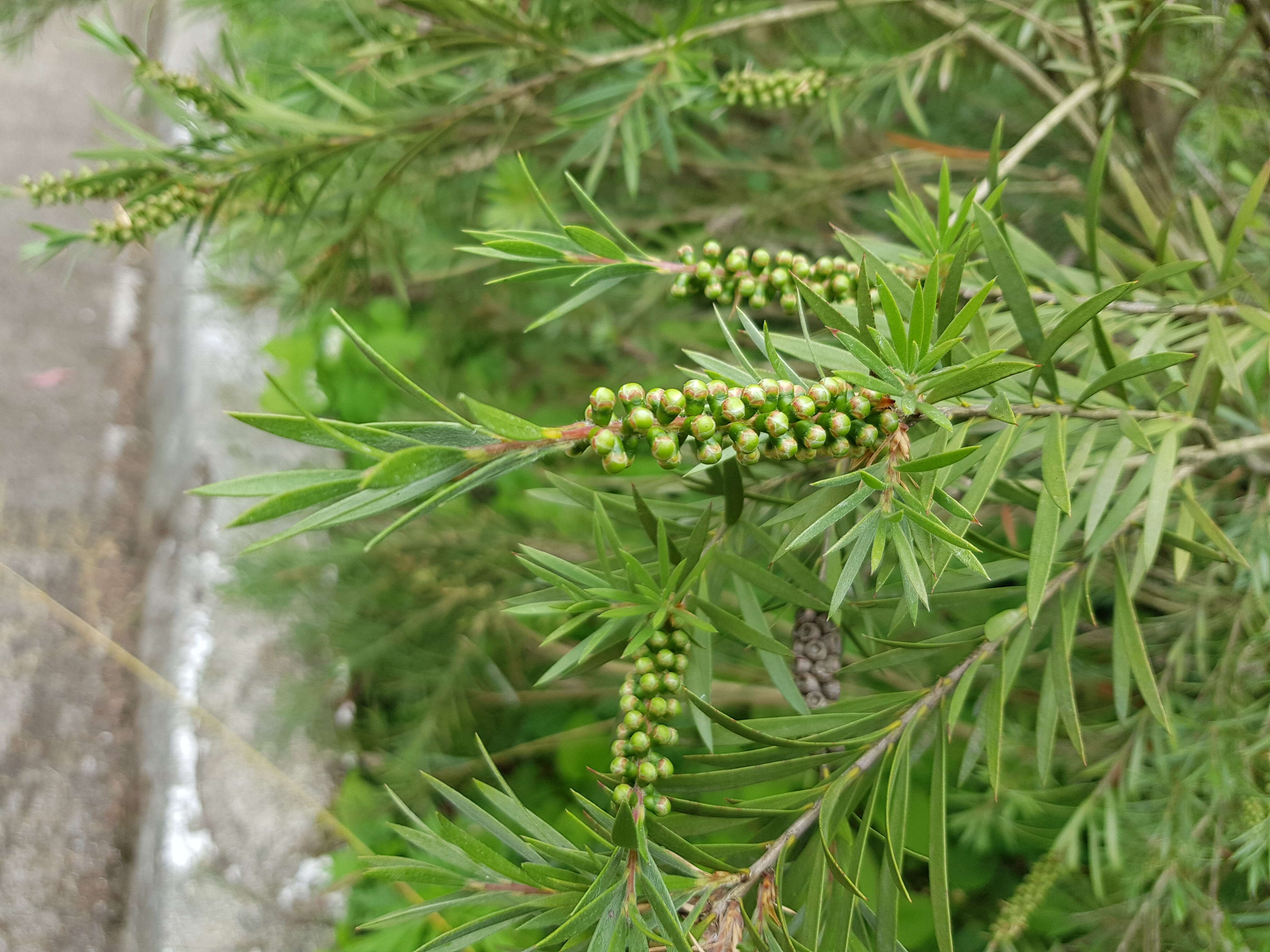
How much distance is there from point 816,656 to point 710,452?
18cm

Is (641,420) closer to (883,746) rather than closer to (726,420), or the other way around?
(726,420)

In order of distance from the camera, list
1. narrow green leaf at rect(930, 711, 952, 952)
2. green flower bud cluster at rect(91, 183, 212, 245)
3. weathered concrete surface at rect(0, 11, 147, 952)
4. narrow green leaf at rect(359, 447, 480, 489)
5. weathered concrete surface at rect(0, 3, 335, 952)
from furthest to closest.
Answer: weathered concrete surface at rect(0, 11, 147, 952), weathered concrete surface at rect(0, 3, 335, 952), green flower bud cluster at rect(91, 183, 212, 245), narrow green leaf at rect(930, 711, 952, 952), narrow green leaf at rect(359, 447, 480, 489)

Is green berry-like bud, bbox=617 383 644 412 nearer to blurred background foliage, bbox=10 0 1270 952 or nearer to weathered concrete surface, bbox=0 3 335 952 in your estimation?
blurred background foliage, bbox=10 0 1270 952

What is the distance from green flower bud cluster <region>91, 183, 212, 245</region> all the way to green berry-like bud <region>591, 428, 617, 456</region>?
1.30 feet

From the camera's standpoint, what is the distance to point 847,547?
407 mm

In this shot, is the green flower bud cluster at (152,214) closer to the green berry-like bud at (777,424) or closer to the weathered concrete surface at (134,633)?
the green berry-like bud at (777,424)

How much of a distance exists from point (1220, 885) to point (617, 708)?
604 mm

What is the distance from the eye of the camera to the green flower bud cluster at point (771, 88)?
1.84ft

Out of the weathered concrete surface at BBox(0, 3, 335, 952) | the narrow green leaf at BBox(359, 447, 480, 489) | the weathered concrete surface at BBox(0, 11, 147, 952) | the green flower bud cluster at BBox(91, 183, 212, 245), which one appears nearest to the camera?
the narrow green leaf at BBox(359, 447, 480, 489)

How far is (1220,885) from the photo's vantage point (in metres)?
0.54

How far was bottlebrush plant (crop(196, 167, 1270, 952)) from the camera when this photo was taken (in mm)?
242

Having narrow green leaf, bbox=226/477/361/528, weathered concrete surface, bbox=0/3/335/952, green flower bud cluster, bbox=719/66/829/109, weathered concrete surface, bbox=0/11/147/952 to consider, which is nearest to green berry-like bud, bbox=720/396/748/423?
narrow green leaf, bbox=226/477/361/528

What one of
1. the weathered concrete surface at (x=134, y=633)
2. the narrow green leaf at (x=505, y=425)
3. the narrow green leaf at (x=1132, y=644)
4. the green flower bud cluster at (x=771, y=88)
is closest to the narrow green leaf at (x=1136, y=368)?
the narrow green leaf at (x=1132, y=644)

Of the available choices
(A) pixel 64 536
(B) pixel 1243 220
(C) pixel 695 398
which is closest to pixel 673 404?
(C) pixel 695 398
